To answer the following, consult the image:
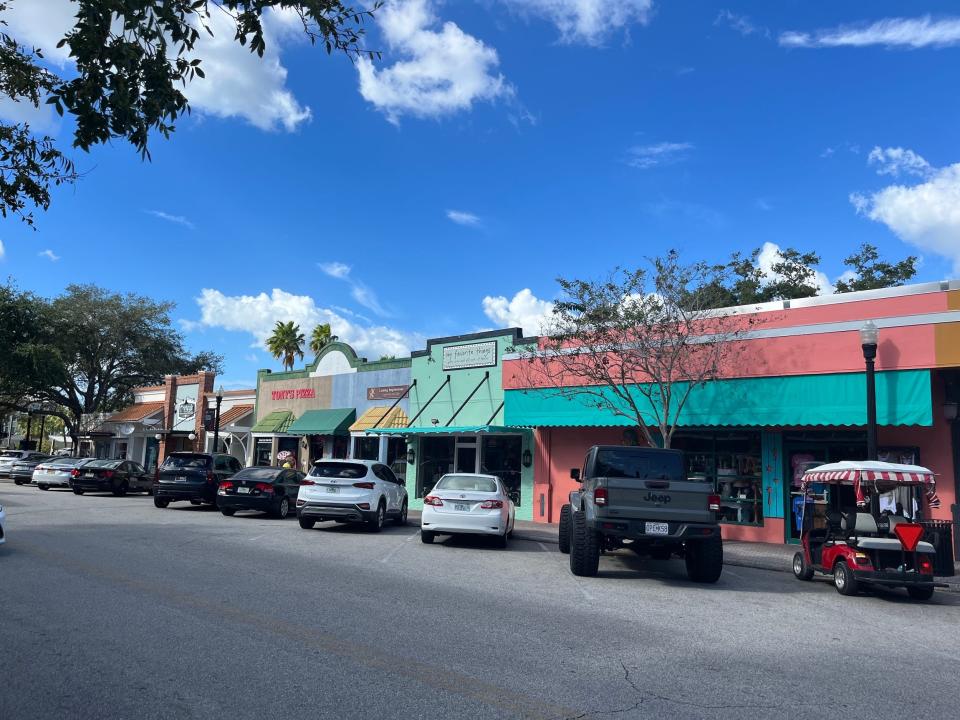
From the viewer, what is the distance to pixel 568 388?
1988 cm

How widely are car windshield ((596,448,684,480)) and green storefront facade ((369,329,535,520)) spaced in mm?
9645

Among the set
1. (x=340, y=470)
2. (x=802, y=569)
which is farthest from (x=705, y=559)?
(x=340, y=470)

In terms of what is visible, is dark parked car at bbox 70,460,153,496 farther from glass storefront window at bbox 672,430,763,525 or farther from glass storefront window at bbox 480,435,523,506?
glass storefront window at bbox 672,430,763,525

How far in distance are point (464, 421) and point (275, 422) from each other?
10.8 m

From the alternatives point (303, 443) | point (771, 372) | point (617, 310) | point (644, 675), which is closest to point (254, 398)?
point (303, 443)

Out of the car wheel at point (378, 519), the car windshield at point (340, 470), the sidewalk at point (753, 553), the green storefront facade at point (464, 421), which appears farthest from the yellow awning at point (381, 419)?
the car windshield at point (340, 470)

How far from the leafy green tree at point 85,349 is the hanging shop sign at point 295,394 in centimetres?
1509

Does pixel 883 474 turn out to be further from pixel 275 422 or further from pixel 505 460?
pixel 275 422

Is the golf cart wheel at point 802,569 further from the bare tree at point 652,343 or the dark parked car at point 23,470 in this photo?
the dark parked car at point 23,470

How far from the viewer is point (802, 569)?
39.1 ft

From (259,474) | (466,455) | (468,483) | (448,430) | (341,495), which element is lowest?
(341,495)

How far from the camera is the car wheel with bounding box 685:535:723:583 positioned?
10.9m

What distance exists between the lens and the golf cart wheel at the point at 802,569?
11.8m

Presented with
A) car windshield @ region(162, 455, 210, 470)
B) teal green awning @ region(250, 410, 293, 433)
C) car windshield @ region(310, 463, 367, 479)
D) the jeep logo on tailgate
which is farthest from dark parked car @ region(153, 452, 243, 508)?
the jeep logo on tailgate
